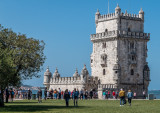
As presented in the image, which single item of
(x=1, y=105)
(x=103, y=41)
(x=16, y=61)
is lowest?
(x=1, y=105)

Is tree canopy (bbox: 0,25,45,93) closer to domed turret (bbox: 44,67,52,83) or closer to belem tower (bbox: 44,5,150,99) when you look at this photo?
belem tower (bbox: 44,5,150,99)

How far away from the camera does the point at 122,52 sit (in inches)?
2913

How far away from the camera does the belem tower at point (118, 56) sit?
242 feet

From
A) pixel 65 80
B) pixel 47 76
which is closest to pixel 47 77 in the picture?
pixel 47 76

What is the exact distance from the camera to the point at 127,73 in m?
74.3

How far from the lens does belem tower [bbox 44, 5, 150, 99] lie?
7362 centimetres

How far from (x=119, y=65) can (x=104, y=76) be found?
3.99 metres

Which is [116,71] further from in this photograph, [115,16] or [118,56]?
[115,16]

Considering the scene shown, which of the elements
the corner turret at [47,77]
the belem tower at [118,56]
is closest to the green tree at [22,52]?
the belem tower at [118,56]

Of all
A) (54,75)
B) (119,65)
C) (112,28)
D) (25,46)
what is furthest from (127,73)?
(25,46)

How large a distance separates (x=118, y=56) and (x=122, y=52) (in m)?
Answer: 1.19

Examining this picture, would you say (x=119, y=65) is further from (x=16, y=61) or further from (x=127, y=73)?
(x=16, y=61)

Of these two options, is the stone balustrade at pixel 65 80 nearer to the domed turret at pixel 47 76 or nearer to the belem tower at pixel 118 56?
the belem tower at pixel 118 56

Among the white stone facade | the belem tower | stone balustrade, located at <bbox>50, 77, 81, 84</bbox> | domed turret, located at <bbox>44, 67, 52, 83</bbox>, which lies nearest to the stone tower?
the belem tower
